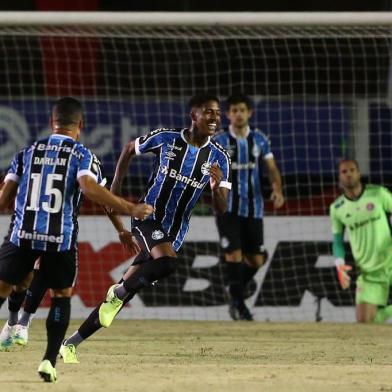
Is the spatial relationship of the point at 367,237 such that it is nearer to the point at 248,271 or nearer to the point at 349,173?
the point at 349,173

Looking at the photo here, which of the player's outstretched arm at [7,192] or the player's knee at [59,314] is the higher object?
the player's outstretched arm at [7,192]

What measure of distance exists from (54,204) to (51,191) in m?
0.08

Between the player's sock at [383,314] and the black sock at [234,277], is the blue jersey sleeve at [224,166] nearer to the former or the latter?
the black sock at [234,277]

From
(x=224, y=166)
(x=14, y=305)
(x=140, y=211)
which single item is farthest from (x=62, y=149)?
(x=14, y=305)

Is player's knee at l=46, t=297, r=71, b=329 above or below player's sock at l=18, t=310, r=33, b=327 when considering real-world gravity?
above

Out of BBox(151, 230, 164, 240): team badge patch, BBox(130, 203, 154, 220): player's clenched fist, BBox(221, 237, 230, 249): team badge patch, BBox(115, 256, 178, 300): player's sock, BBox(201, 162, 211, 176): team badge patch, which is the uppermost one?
BBox(201, 162, 211, 176): team badge patch

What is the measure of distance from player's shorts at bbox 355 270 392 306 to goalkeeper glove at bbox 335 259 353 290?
0.45 meters

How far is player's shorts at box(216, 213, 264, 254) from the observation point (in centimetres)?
1248

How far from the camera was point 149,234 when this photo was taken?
8641 mm

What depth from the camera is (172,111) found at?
46.1 ft

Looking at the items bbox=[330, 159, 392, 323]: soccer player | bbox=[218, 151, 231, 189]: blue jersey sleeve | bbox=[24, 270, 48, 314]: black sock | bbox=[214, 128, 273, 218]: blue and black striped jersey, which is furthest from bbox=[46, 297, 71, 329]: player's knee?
bbox=[330, 159, 392, 323]: soccer player

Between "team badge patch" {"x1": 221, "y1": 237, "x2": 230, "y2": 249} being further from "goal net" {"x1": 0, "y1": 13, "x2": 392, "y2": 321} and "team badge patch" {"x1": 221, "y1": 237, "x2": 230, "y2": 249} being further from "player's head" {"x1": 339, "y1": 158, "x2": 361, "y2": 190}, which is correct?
"player's head" {"x1": 339, "y1": 158, "x2": 361, "y2": 190}

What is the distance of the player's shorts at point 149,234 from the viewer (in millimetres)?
8594

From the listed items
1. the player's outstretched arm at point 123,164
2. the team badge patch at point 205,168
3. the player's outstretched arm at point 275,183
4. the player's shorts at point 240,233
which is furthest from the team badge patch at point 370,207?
the player's outstretched arm at point 123,164
